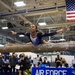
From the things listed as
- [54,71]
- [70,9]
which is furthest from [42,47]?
[70,9]

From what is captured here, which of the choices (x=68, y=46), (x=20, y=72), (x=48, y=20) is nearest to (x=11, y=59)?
(x=20, y=72)

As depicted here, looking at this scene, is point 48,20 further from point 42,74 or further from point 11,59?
point 42,74

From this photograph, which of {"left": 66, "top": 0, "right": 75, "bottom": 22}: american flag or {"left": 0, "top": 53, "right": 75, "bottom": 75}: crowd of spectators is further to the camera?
{"left": 0, "top": 53, "right": 75, "bottom": 75}: crowd of spectators

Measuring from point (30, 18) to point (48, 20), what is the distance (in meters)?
1.47

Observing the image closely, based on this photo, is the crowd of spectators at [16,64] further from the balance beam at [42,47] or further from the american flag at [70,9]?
Answer: the balance beam at [42,47]

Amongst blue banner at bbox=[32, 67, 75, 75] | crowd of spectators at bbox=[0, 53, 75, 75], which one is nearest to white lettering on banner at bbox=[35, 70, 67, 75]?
blue banner at bbox=[32, 67, 75, 75]

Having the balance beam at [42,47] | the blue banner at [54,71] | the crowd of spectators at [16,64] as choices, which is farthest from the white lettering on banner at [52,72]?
the crowd of spectators at [16,64]

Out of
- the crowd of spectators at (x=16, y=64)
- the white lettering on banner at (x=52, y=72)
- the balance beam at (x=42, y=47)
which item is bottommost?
the crowd of spectators at (x=16, y=64)

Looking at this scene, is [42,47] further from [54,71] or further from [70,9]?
[70,9]

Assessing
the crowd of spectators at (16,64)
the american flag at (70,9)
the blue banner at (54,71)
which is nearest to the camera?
the blue banner at (54,71)

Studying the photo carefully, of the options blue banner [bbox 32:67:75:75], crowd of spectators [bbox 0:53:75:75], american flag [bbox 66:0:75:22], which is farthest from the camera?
crowd of spectators [bbox 0:53:75:75]

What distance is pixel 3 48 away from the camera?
5.29m

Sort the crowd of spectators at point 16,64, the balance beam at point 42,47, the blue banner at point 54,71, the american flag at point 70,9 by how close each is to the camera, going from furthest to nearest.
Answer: the crowd of spectators at point 16,64 → the american flag at point 70,9 → the blue banner at point 54,71 → the balance beam at point 42,47

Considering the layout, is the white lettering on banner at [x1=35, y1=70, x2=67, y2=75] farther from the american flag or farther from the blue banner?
the american flag
